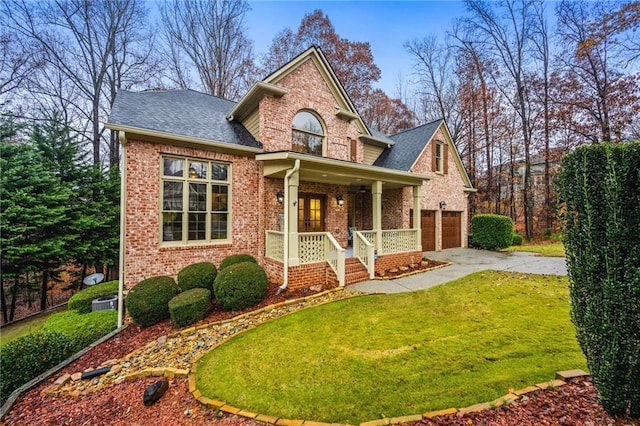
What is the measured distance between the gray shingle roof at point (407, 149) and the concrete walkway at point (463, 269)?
475cm

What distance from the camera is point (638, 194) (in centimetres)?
216

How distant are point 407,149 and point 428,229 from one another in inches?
173

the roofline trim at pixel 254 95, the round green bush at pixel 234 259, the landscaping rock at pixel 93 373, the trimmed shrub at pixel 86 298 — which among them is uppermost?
the roofline trim at pixel 254 95

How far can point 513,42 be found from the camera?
18.8m

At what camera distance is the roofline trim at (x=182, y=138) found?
20.5 feet

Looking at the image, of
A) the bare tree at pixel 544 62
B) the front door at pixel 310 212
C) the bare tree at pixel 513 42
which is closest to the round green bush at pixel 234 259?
the front door at pixel 310 212

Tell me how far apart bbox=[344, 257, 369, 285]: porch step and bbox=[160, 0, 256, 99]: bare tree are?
611 inches

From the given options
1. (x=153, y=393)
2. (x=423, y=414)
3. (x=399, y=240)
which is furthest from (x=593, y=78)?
(x=153, y=393)

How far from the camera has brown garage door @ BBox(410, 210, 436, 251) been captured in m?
13.0

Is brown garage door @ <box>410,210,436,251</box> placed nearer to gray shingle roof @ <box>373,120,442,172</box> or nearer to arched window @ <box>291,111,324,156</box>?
gray shingle roof @ <box>373,120,442,172</box>

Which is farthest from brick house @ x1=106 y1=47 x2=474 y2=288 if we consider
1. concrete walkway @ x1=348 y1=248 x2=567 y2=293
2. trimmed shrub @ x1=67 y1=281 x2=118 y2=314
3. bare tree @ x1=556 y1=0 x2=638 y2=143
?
bare tree @ x1=556 y1=0 x2=638 y2=143

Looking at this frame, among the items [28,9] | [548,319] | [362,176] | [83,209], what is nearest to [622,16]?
[362,176]

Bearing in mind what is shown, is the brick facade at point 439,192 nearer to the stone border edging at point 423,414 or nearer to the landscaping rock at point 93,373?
the stone border edging at point 423,414

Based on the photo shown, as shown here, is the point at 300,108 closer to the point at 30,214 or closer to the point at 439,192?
the point at 439,192
